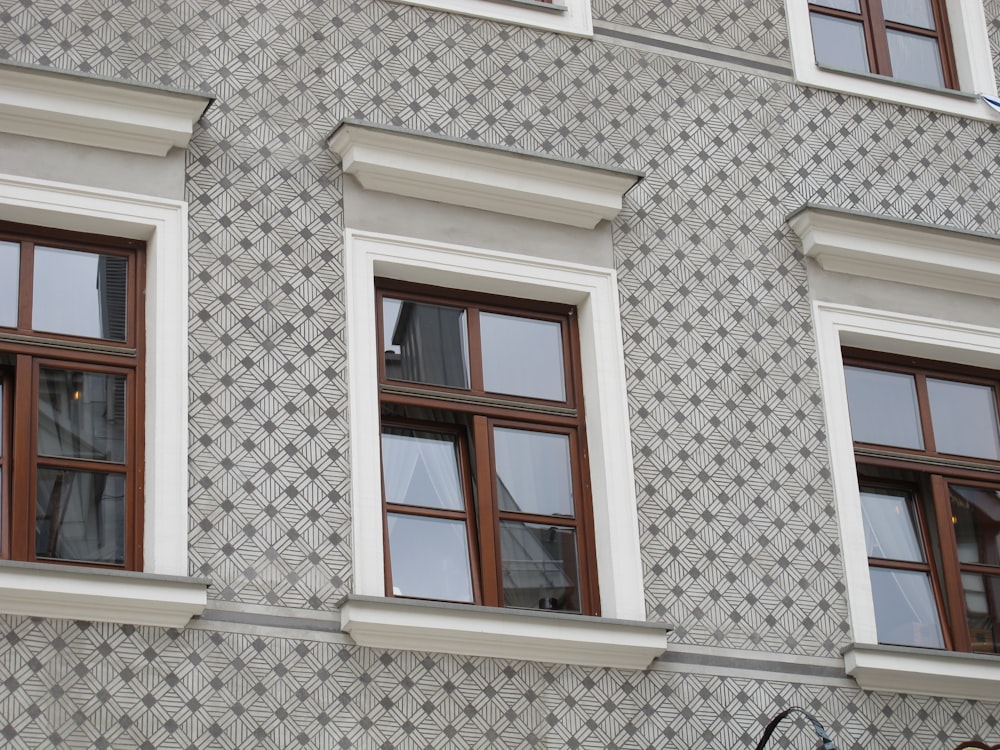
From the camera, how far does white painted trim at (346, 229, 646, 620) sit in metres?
9.05

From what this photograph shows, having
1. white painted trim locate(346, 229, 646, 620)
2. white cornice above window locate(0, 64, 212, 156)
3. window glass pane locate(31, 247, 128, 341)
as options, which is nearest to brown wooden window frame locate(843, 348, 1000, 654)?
white painted trim locate(346, 229, 646, 620)

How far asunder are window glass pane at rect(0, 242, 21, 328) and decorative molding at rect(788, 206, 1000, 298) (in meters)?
3.84

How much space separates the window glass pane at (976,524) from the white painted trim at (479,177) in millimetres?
2265

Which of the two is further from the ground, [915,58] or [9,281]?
[915,58]

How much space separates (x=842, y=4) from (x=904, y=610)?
11.4 feet

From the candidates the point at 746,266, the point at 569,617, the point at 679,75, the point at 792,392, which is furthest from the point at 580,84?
the point at 569,617

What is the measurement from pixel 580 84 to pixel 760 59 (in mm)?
1109

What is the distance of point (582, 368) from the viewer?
9867 millimetres

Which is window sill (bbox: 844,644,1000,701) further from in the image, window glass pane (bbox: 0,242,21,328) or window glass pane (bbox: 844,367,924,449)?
window glass pane (bbox: 0,242,21,328)

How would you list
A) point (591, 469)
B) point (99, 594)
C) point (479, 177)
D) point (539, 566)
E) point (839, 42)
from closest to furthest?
point (99, 594), point (539, 566), point (591, 469), point (479, 177), point (839, 42)

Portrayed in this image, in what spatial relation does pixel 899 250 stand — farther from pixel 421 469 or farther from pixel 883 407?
pixel 421 469

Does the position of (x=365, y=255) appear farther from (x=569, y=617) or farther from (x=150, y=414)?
(x=569, y=617)

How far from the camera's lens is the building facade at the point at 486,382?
8.62m

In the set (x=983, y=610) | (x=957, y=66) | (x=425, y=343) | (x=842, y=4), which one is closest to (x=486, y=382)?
(x=425, y=343)
